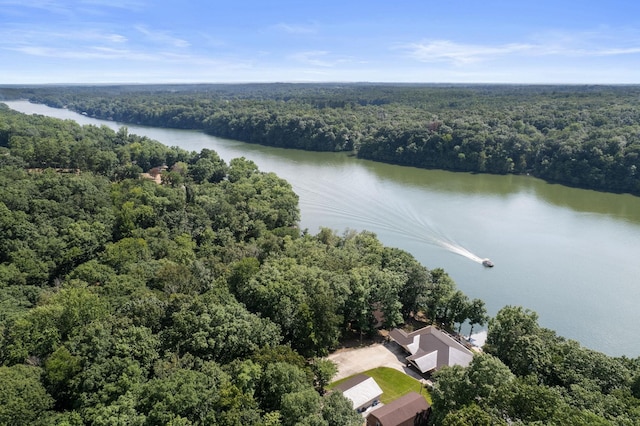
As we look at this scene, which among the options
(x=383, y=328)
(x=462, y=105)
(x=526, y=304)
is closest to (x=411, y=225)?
(x=526, y=304)

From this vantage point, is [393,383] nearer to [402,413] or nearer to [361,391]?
[361,391]

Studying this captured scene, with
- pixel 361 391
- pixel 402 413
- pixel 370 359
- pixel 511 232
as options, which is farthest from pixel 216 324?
pixel 511 232

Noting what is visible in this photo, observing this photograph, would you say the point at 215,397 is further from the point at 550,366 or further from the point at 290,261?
the point at 550,366

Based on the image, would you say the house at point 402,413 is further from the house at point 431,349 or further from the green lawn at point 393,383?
the house at point 431,349

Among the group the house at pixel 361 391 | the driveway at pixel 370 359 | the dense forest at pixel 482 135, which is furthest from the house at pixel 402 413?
the dense forest at pixel 482 135

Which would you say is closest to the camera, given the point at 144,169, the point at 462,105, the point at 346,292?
the point at 346,292

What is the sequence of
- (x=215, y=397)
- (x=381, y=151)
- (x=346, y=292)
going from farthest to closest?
(x=381, y=151) → (x=346, y=292) → (x=215, y=397)

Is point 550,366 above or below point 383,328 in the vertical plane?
above
